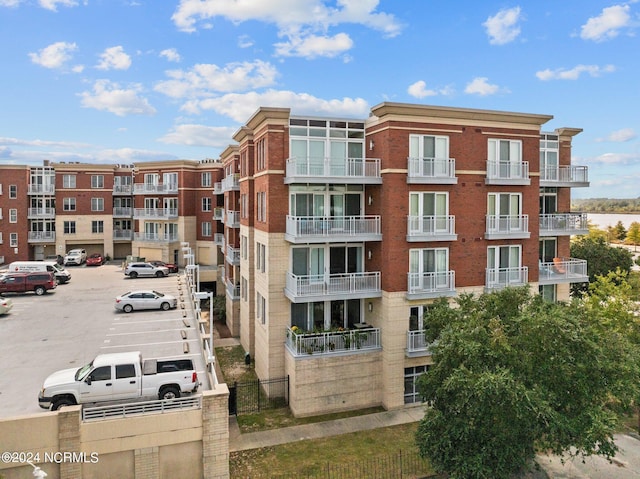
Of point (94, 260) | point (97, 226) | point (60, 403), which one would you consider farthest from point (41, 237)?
point (60, 403)

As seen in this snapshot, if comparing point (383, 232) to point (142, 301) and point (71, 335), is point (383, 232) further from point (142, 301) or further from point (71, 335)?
point (142, 301)

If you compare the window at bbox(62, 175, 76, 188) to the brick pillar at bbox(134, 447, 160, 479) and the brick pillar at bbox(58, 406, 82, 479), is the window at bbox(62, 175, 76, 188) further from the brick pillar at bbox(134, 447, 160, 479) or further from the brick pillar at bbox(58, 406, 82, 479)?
the brick pillar at bbox(134, 447, 160, 479)

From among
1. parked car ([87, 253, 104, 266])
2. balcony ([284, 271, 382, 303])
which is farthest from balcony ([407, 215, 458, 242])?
parked car ([87, 253, 104, 266])

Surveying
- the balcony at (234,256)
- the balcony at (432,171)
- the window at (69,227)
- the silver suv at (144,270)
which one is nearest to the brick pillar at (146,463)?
the balcony at (432,171)

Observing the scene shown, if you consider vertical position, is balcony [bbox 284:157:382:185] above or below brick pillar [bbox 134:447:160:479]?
above

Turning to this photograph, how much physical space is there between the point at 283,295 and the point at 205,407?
855cm

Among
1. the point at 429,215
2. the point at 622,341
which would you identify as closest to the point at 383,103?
the point at 429,215

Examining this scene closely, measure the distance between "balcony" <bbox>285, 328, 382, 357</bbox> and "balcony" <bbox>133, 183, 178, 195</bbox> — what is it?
34.5 m

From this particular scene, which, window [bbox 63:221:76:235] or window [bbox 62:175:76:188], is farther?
window [bbox 62:175:76:188]

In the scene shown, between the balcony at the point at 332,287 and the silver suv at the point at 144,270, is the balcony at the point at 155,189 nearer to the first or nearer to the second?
the silver suv at the point at 144,270

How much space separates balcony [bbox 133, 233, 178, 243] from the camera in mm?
50831

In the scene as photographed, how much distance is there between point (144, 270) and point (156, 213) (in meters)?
8.80

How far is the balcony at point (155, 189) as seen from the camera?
50.8m

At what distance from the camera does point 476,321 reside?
14562 mm
